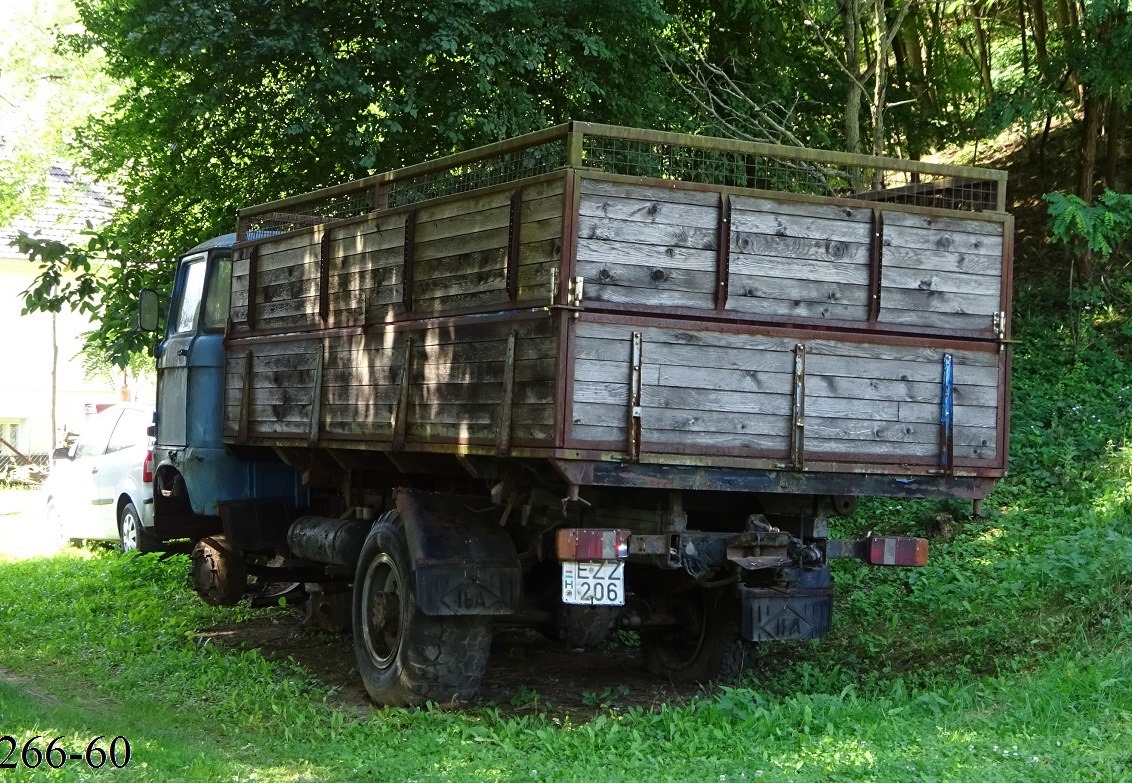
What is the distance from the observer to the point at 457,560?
691 centimetres

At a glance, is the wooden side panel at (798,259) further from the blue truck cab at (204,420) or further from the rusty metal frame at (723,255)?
the blue truck cab at (204,420)

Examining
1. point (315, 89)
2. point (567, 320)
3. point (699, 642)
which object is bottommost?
point (699, 642)

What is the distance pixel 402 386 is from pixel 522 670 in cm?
232

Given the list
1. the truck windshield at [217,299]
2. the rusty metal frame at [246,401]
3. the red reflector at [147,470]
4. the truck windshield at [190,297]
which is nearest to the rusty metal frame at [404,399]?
the rusty metal frame at [246,401]

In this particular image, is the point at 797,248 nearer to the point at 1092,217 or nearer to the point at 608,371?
the point at 608,371

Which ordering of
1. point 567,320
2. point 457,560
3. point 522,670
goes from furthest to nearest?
1. point 522,670
2. point 457,560
3. point 567,320

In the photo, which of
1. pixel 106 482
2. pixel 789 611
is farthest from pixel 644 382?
pixel 106 482

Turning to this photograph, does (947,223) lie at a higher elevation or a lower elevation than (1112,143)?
lower

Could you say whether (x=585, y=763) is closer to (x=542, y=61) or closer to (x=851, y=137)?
(x=542, y=61)

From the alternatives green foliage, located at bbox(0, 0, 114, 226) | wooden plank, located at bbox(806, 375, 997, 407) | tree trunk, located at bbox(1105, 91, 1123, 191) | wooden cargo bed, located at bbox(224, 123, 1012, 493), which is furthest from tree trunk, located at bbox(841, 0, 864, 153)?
green foliage, located at bbox(0, 0, 114, 226)

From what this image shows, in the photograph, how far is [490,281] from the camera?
6680mm

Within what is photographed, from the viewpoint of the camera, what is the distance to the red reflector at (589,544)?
6.25 metres

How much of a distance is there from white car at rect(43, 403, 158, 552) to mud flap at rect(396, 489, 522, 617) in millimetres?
5644

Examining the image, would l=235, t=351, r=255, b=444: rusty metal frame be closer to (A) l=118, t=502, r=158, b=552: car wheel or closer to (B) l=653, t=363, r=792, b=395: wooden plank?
(A) l=118, t=502, r=158, b=552: car wheel
